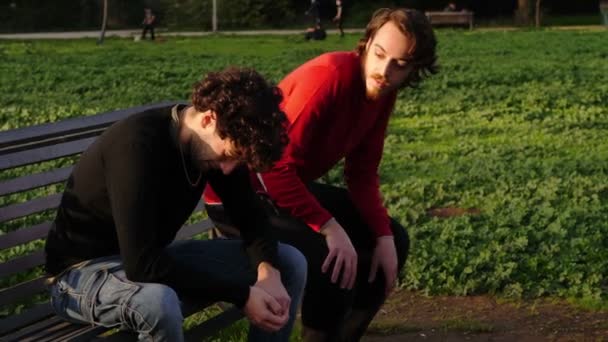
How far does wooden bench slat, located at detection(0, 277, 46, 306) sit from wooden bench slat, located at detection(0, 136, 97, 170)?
1.24 feet

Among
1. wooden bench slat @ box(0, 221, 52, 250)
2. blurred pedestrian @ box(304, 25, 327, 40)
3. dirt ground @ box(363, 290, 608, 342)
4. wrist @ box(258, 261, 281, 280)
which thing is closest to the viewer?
wrist @ box(258, 261, 281, 280)

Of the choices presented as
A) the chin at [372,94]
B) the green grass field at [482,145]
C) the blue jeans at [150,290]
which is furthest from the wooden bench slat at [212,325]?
the green grass field at [482,145]

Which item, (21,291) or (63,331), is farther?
(21,291)

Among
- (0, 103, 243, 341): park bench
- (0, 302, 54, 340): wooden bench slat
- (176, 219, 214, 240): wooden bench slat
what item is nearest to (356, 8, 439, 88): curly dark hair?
(0, 103, 243, 341): park bench

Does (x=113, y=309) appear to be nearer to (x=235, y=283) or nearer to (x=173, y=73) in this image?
(x=235, y=283)

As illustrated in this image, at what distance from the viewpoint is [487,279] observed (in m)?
5.86

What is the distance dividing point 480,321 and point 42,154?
2.09 meters

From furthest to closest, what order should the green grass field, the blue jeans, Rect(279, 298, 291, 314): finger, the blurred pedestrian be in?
the blurred pedestrian
the green grass field
Rect(279, 298, 291, 314): finger
the blue jeans

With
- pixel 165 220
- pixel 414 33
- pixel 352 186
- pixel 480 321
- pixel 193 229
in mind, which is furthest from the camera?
pixel 480 321

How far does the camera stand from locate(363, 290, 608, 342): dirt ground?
16.8 ft

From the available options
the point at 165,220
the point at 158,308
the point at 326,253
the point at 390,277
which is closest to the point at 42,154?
the point at 165,220

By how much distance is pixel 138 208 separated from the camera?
11.0 ft

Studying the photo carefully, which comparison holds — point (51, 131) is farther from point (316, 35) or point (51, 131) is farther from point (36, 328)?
point (316, 35)

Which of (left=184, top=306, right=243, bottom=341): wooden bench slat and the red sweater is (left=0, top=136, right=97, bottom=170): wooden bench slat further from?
(left=184, top=306, right=243, bottom=341): wooden bench slat
